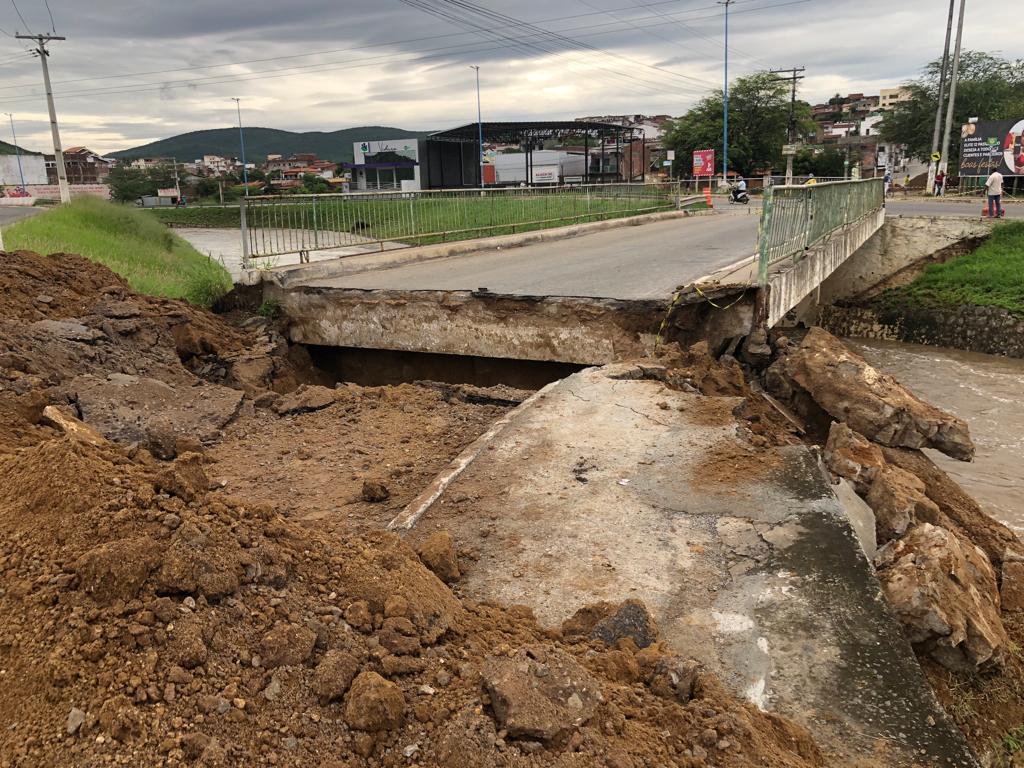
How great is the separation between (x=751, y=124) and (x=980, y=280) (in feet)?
149

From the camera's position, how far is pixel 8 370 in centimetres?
578

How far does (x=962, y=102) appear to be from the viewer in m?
50.5

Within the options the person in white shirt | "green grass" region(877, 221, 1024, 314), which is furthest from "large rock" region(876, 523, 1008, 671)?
the person in white shirt

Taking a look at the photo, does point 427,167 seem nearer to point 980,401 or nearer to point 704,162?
point 704,162

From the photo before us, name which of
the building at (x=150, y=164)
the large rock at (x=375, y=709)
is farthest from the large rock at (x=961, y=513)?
the building at (x=150, y=164)

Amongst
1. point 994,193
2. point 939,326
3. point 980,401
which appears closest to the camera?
point 980,401

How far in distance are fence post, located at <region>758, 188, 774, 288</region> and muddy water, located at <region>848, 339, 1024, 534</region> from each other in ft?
11.7

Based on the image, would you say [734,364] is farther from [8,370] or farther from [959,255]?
[959,255]

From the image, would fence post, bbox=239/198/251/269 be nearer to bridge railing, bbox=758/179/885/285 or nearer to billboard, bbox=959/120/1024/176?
bridge railing, bbox=758/179/885/285

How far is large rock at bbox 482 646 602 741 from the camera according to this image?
7.09 feet

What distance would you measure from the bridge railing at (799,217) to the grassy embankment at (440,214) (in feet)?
19.7

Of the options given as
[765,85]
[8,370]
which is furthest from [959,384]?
[765,85]

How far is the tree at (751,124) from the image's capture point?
59281 mm

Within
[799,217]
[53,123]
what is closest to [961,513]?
[799,217]
